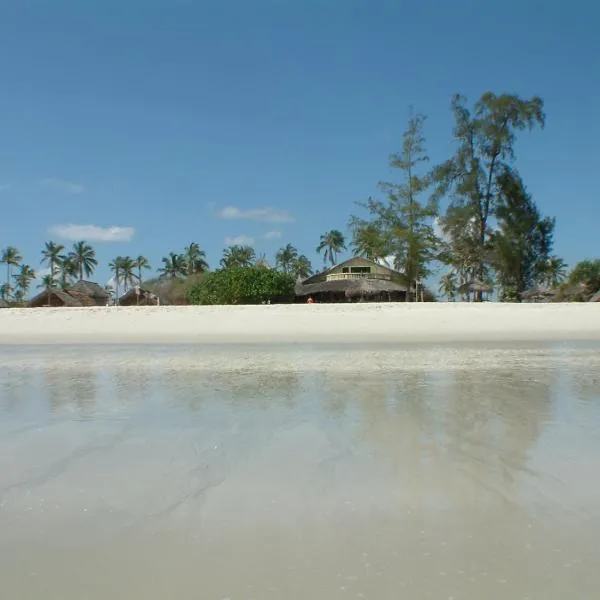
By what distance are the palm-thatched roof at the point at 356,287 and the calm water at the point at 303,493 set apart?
36.9m

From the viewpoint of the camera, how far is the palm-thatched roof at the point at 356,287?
4497 centimetres

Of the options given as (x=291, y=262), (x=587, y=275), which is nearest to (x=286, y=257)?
(x=291, y=262)

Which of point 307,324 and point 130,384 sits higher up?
point 307,324

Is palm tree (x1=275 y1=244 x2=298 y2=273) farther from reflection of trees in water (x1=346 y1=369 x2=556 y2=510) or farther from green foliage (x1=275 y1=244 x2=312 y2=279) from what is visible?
reflection of trees in water (x1=346 y1=369 x2=556 y2=510)

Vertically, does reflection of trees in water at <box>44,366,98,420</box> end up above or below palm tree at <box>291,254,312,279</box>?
below

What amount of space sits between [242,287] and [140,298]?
23.7 metres

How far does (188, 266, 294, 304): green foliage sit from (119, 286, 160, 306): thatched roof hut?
58.8 feet

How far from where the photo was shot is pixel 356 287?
45250 mm

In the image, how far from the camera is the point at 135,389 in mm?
8328

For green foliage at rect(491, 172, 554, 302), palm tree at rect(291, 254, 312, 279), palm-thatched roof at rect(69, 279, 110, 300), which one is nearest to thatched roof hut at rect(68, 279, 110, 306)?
palm-thatched roof at rect(69, 279, 110, 300)

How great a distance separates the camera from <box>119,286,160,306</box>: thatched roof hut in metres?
55.7

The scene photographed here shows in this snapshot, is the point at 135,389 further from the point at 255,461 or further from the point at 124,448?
the point at 255,461

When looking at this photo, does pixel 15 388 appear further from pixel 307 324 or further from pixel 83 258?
pixel 83 258

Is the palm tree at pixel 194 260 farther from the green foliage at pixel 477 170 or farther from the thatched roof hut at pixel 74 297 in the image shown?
the green foliage at pixel 477 170
